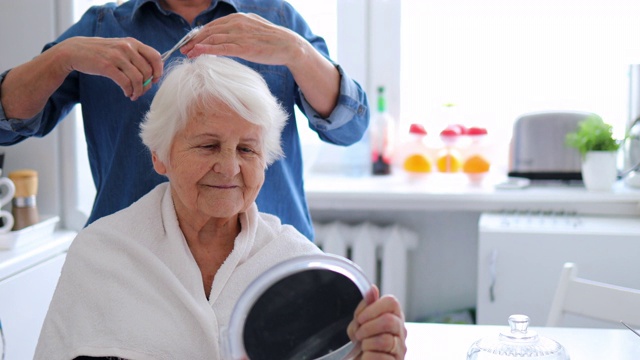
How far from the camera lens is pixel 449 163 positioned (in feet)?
9.85

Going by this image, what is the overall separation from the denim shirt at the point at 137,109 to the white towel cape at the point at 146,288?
19 cm

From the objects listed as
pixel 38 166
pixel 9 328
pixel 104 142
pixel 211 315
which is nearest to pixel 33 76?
pixel 104 142

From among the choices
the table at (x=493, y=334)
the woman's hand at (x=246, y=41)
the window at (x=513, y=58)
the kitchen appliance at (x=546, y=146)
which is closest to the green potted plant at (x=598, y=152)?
the kitchen appliance at (x=546, y=146)

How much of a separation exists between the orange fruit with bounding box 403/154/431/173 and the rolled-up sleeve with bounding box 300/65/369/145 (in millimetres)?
1246

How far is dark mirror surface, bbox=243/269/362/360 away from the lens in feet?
3.46

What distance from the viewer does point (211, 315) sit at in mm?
1348

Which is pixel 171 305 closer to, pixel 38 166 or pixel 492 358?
pixel 492 358

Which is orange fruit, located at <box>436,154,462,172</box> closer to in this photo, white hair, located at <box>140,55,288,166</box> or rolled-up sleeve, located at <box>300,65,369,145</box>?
rolled-up sleeve, located at <box>300,65,369,145</box>

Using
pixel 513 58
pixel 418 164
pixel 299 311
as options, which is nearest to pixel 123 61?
pixel 299 311

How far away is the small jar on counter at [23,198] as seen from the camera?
7.56 ft

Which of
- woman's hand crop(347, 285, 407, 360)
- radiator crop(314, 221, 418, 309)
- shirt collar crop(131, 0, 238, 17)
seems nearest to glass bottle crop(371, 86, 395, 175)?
radiator crop(314, 221, 418, 309)

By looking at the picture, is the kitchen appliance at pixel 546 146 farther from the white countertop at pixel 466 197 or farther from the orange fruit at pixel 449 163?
the orange fruit at pixel 449 163

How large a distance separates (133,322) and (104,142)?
0.50 meters

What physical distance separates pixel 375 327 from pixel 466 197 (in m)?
1.64
